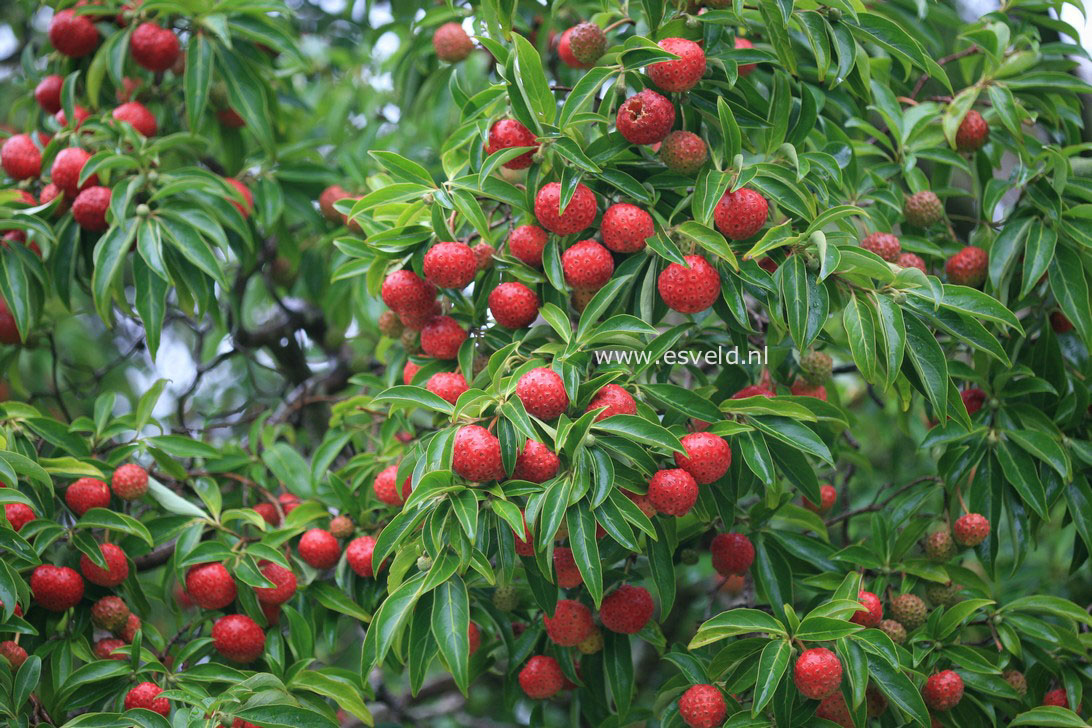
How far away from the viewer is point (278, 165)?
10.5 feet

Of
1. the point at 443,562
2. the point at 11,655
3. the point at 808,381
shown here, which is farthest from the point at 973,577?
the point at 11,655

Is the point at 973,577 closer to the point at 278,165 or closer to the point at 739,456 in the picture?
the point at 739,456

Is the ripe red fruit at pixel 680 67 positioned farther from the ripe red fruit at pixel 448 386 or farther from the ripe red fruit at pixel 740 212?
the ripe red fruit at pixel 448 386

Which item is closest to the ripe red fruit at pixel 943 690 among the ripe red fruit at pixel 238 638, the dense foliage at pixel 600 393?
the dense foliage at pixel 600 393

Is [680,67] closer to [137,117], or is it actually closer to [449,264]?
[449,264]

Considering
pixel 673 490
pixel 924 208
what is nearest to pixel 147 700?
pixel 673 490

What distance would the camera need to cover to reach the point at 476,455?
1743 millimetres

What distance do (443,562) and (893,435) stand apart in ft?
9.68

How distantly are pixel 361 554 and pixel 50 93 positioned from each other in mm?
1906

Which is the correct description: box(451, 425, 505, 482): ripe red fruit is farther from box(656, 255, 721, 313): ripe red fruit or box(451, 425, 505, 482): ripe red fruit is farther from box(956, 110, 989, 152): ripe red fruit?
box(956, 110, 989, 152): ripe red fruit

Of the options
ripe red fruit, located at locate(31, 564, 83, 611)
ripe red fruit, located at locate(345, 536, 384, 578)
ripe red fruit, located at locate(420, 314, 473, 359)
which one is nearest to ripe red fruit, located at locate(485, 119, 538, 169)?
ripe red fruit, located at locate(420, 314, 473, 359)

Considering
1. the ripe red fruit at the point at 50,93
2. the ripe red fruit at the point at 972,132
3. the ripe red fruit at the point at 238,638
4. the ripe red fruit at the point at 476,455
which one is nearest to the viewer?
the ripe red fruit at the point at 476,455

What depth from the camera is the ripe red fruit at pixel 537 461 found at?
5.87ft

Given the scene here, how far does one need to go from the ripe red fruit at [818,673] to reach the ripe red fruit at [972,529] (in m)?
0.60
